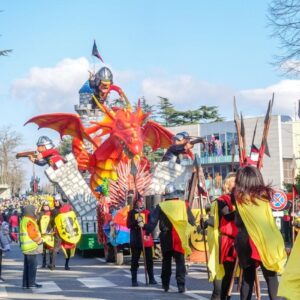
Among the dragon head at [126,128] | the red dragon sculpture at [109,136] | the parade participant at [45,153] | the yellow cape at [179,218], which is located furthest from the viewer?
the parade participant at [45,153]

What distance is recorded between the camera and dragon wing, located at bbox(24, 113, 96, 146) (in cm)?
2839

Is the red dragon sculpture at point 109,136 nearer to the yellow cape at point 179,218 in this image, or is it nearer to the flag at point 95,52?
the flag at point 95,52

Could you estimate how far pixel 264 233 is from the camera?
25.0ft

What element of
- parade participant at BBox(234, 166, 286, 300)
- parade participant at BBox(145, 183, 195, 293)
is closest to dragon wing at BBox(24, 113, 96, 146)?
parade participant at BBox(145, 183, 195, 293)

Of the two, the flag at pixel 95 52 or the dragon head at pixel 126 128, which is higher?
the flag at pixel 95 52

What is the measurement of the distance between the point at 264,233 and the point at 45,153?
23.0 meters

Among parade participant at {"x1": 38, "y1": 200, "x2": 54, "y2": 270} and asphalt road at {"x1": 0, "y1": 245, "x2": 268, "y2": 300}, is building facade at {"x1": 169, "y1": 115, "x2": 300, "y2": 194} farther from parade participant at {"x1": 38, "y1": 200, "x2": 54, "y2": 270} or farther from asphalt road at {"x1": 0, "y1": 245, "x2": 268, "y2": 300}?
asphalt road at {"x1": 0, "y1": 245, "x2": 268, "y2": 300}

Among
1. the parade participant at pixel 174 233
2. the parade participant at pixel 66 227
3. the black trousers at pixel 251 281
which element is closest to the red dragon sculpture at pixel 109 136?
the parade participant at pixel 66 227

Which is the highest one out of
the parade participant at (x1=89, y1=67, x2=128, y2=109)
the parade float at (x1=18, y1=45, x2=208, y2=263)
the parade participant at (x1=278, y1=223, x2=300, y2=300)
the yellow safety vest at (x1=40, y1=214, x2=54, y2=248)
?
the parade participant at (x1=89, y1=67, x2=128, y2=109)

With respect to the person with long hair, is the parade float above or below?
above

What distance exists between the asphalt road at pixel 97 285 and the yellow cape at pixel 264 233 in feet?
Result: 10.9

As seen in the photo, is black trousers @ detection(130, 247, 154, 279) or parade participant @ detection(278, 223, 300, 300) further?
black trousers @ detection(130, 247, 154, 279)

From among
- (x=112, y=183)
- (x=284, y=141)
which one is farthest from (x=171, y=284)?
(x=284, y=141)

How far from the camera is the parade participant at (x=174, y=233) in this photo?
→ 11.6m
